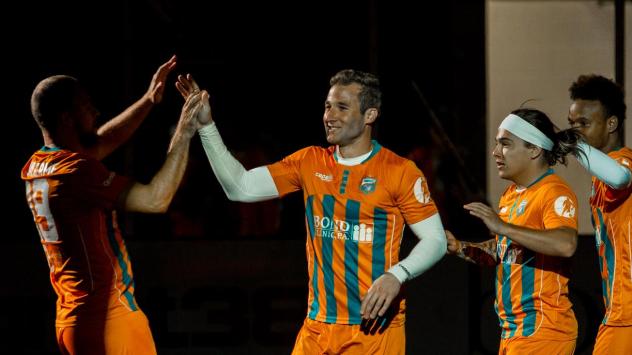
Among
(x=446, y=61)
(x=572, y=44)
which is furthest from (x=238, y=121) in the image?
(x=572, y=44)

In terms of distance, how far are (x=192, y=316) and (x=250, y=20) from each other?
2757mm

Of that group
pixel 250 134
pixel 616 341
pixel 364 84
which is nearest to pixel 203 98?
pixel 364 84

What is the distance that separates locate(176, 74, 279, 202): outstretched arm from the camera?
12.8 feet

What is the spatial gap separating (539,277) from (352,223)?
99 centimetres

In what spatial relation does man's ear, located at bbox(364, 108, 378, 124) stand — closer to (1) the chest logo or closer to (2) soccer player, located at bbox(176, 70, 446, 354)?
(2) soccer player, located at bbox(176, 70, 446, 354)

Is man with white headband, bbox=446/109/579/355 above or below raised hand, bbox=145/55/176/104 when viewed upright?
below

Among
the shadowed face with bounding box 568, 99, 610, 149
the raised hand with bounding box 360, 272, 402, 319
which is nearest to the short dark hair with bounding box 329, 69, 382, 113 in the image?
the raised hand with bounding box 360, 272, 402, 319

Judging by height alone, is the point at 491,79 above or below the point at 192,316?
above

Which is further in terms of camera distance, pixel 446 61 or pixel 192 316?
pixel 446 61

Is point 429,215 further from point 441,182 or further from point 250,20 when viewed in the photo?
point 250,20

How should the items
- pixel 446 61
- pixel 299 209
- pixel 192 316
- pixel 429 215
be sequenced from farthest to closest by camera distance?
pixel 446 61 < pixel 299 209 < pixel 192 316 < pixel 429 215

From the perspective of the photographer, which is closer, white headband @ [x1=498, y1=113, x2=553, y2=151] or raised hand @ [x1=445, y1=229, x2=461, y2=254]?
white headband @ [x1=498, y1=113, x2=553, y2=151]

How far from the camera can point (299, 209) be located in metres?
6.70

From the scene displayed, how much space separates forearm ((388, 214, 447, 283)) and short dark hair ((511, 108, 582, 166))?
2.38 feet
